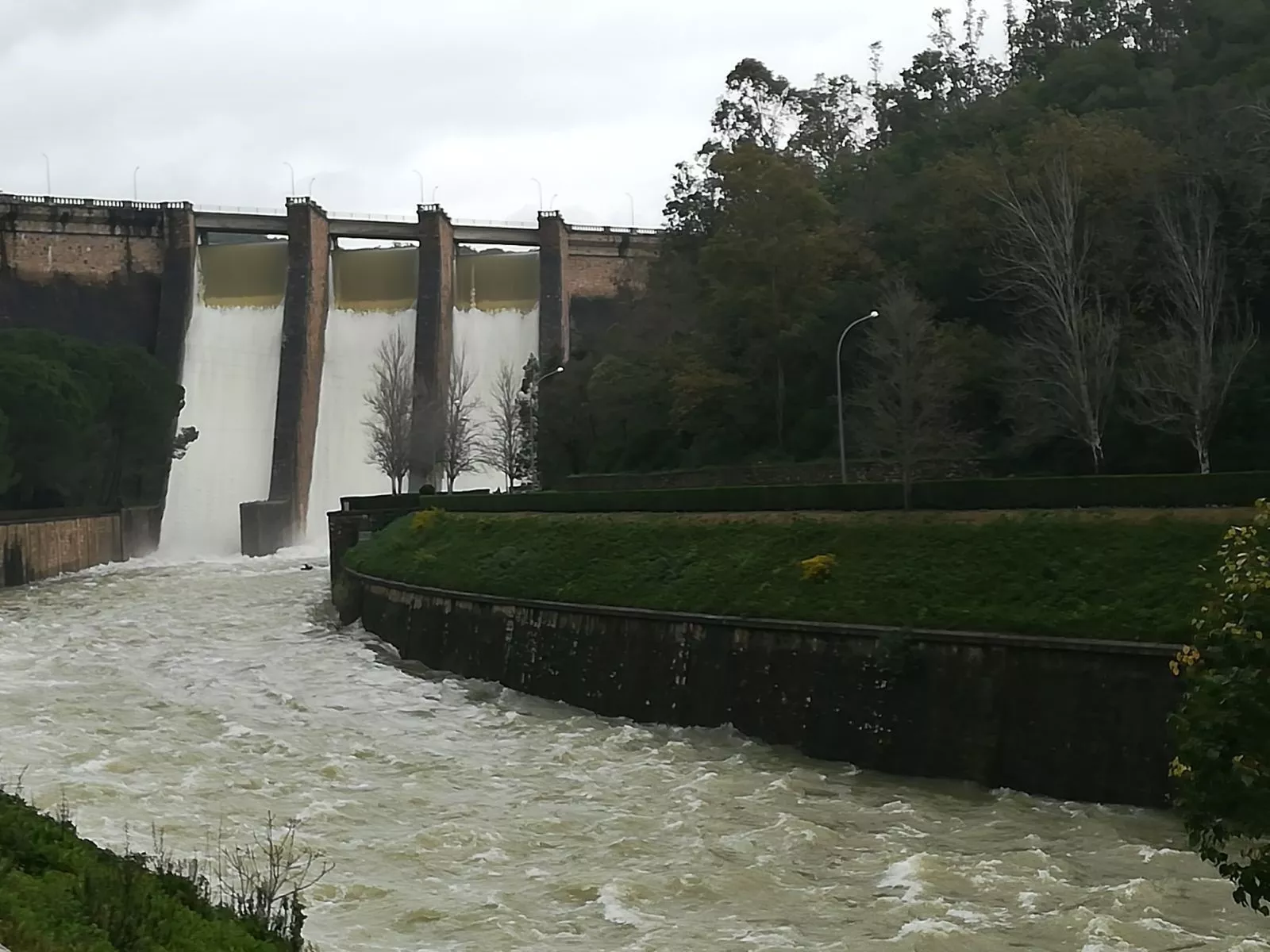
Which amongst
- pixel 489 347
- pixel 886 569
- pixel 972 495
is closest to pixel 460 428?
pixel 489 347

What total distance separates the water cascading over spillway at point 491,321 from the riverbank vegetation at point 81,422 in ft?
50.7

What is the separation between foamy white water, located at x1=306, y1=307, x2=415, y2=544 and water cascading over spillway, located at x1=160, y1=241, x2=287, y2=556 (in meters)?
2.81

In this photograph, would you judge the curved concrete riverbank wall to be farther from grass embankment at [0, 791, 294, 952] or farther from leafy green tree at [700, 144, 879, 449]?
leafy green tree at [700, 144, 879, 449]

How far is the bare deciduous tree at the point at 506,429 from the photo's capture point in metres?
→ 59.0

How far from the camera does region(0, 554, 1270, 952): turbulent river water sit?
43.7 feet

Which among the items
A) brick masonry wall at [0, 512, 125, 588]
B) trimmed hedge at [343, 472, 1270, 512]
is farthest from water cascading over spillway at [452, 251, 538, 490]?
trimmed hedge at [343, 472, 1270, 512]

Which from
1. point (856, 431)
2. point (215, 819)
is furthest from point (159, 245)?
point (215, 819)

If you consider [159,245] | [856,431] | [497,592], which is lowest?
[497,592]

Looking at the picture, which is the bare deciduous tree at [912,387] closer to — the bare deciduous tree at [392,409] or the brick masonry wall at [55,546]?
the bare deciduous tree at [392,409]

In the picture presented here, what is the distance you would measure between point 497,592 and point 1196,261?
61.6 feet

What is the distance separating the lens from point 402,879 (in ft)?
49.2

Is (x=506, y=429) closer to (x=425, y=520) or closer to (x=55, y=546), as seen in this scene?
(x=55, y=546)

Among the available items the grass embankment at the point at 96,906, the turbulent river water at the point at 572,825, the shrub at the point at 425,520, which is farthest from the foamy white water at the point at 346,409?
the grass embankment at the point at 96,906

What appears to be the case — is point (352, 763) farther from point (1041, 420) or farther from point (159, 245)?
point (159, 245)
